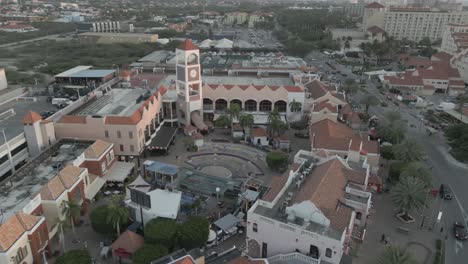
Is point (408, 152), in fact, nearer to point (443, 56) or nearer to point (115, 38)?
point (443, 56)

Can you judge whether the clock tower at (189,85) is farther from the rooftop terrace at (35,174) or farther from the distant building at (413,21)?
the distant building at (413,21)

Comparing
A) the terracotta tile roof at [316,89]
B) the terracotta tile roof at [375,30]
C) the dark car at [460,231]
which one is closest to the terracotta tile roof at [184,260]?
the dark car at [460,231]

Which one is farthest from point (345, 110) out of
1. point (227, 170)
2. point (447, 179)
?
point (227, 170)

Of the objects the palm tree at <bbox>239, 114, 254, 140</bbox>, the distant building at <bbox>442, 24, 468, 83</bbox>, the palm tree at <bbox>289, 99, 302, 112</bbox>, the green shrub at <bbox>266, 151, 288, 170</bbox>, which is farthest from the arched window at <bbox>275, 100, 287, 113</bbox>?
the distant building at <bbox>442, 24, 468, 83</bbox>

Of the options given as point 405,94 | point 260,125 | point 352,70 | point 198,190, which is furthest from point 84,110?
point 352,70

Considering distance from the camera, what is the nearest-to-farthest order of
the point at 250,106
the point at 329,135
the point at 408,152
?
the point at 408,152
the point at 329,135
the point at 250,106
